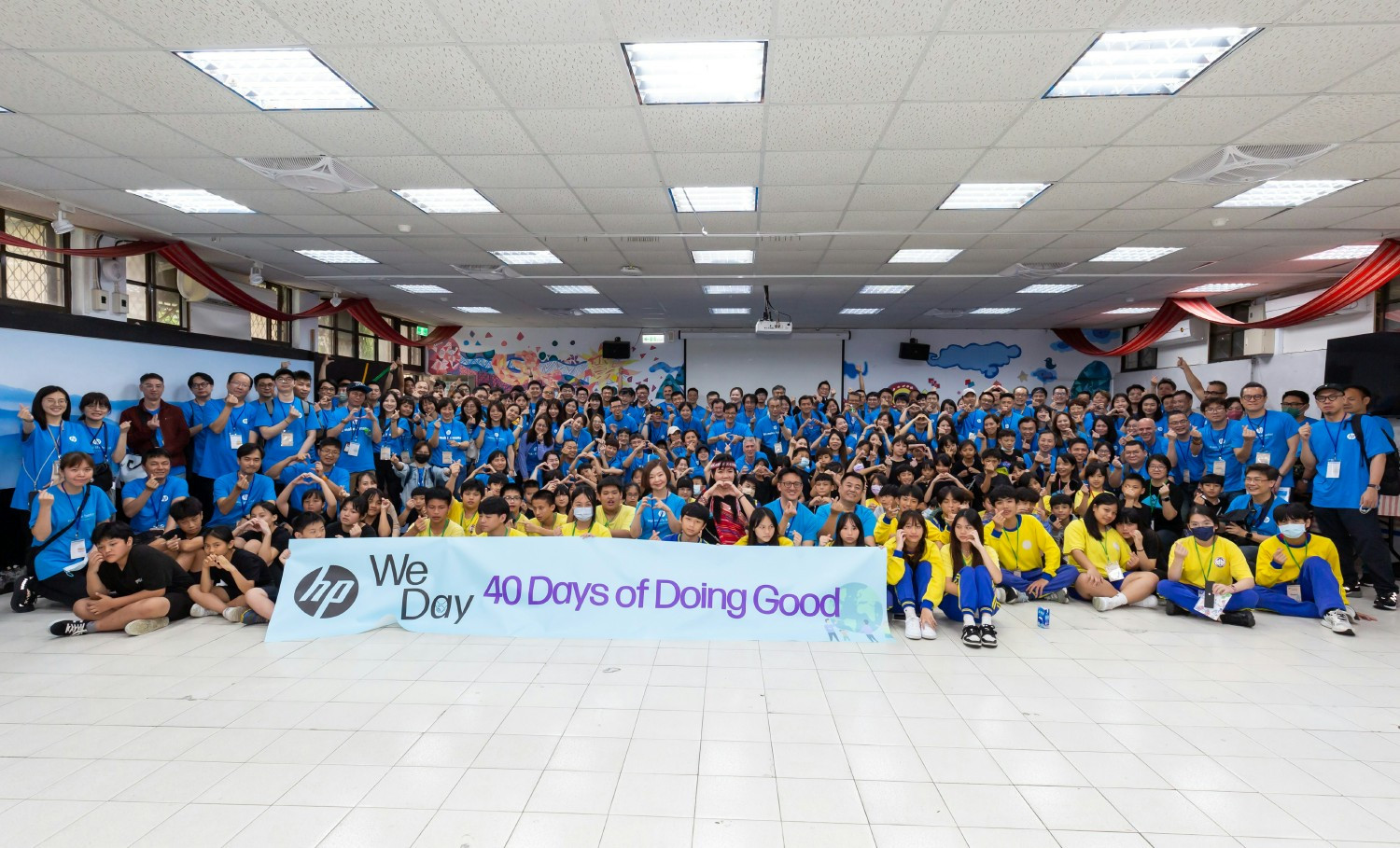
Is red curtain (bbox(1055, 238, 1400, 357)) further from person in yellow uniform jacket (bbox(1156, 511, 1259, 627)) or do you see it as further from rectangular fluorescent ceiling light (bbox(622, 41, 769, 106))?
rectangular fluorescent ceiling light (bbox(622, 41, 769, 106))

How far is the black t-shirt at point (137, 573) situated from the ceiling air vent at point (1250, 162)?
7.15 meters

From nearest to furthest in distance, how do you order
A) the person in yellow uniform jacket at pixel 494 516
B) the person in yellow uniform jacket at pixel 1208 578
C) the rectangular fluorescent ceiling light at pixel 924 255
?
1. the person in yellow uniform jacket at pixel 1208 578
2. the person in yellow uniform jacket at pixel 494 516
3. the rectangular fluorescent ceiling light at pixel 924 255

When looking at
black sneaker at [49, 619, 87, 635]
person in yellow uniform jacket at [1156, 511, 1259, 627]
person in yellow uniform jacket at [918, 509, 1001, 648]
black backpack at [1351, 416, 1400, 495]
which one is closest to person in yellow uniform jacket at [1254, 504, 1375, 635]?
person in yellow uniform jacket at [1156, 511, 1259, 627]

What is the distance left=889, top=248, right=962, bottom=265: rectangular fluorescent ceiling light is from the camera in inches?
268

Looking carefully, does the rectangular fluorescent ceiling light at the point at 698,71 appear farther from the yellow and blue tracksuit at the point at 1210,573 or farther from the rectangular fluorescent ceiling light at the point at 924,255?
the yellow and blue tracksuit at the point at 1210,573

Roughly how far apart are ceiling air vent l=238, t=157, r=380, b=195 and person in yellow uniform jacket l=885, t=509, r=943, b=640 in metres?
4.54

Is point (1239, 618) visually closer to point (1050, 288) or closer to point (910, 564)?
point (910, 564)

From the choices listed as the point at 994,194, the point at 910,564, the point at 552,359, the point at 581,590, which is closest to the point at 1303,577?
the point at 910,564

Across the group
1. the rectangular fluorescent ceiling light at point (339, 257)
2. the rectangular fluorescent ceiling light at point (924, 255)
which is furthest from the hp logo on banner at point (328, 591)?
the rectangular fluorescent ceiling light at point (924, 255)

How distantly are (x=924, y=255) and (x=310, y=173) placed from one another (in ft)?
18.7

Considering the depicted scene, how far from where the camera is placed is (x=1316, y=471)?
16.8 feet

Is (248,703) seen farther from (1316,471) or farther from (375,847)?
(1316,471)

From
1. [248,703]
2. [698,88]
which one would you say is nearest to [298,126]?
[698,88]

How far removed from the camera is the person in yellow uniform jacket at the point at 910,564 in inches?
163
